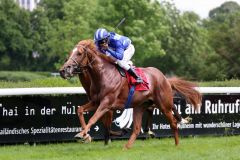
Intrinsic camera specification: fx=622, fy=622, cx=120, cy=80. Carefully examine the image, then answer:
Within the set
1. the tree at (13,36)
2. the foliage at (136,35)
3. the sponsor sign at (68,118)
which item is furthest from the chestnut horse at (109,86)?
the tree at (13,36)

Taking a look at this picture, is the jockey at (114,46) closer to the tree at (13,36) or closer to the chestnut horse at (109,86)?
the chestnut horse at (109,86)

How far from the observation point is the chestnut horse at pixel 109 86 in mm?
9008

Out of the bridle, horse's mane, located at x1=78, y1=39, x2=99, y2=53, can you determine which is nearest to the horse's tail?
horse's mane, located at x1=78, y1=39, x2=99, y2=53

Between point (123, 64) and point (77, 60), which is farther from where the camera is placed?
point (123, 64)

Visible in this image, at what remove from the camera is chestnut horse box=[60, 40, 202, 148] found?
901 centimetres

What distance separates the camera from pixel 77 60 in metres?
9.02

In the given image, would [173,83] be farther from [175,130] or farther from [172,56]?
[172,56]

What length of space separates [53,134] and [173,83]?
229 cm

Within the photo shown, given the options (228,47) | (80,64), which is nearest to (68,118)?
(80,64)

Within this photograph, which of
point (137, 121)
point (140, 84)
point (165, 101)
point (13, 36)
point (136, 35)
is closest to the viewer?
point (140, 84)

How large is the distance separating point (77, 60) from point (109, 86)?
0.62 metres

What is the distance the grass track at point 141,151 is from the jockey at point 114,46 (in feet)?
3.95

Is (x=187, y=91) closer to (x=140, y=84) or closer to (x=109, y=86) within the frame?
(x=140, y=84)

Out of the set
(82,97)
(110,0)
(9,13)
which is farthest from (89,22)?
(82,97)
